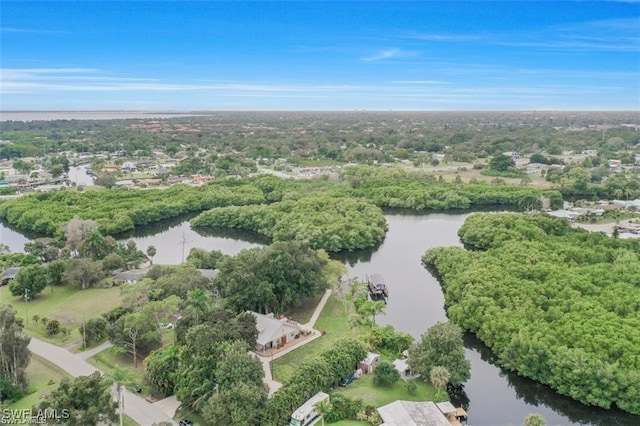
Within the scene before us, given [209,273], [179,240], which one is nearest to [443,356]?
[209,273]

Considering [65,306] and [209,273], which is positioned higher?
[209,273]

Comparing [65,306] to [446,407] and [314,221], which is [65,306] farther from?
[446,407]

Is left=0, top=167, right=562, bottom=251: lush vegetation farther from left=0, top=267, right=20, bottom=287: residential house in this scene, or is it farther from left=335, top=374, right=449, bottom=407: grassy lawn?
left=335, top=374, right=449, bottom=407: grassy lawn

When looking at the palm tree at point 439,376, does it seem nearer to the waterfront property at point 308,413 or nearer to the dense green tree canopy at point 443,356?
the dense green tree canopy at point 443,356

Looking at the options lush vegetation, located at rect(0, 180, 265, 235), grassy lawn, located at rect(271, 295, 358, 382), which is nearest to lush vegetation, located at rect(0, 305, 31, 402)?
grassy lawn, located at rect(271, 295, 358, 382)

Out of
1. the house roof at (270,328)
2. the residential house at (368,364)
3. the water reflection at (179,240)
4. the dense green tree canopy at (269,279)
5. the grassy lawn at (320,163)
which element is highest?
the dense green tree canopy at (269,279)

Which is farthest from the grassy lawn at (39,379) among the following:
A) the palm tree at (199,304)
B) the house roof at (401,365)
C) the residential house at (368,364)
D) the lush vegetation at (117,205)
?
the lush vegetation at (117,205)
